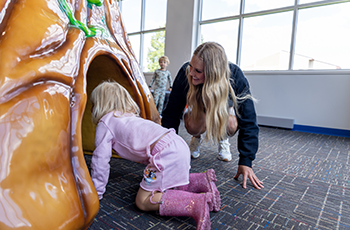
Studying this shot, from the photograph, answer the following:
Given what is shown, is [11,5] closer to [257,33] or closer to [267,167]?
[267,167]

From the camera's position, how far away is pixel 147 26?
6066 mm

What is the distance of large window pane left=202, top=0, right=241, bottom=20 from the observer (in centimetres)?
458

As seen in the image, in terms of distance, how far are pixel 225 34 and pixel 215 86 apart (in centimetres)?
388

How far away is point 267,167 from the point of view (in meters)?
1.75

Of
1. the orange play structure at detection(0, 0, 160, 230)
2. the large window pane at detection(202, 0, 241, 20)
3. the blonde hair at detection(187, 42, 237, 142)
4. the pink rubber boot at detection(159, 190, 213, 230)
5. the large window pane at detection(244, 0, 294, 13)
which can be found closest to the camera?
the orange play structure at detection(0, 0, 160, 230)

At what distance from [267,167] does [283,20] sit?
330 centimetres

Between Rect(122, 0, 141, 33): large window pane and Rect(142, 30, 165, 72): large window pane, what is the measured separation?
489 mm

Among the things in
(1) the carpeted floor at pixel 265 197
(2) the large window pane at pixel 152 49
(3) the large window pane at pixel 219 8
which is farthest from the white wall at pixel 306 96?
(2) the large window pane at pixel 152 49

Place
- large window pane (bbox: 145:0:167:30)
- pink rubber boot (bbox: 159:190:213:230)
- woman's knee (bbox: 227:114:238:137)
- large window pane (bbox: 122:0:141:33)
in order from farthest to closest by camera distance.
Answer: large window pane (bbox: 122:0:141:33) → large window pane (bbox: 145:0:167:30) → woman's knee (bbox: 227:114:238:137) → pink rubber boot (bbox: 159:190:213:230)

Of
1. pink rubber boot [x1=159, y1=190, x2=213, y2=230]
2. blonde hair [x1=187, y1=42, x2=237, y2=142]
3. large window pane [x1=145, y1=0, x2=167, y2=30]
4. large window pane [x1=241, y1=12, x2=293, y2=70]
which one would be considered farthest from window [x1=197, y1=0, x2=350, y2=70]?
pink rubber boot [x1=159, y1=190, x2=213, y2=230]

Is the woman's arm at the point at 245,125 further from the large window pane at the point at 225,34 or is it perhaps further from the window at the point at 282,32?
the large window pane at the point at 225,34

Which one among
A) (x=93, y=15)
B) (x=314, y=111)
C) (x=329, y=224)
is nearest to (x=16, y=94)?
(x=93, y=15)

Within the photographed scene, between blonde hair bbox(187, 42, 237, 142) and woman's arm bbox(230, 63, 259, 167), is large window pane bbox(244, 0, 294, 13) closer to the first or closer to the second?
woman's arm bbox(230, 63, 259, 167)

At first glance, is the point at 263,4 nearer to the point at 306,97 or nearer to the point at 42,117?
the point at 306,97
